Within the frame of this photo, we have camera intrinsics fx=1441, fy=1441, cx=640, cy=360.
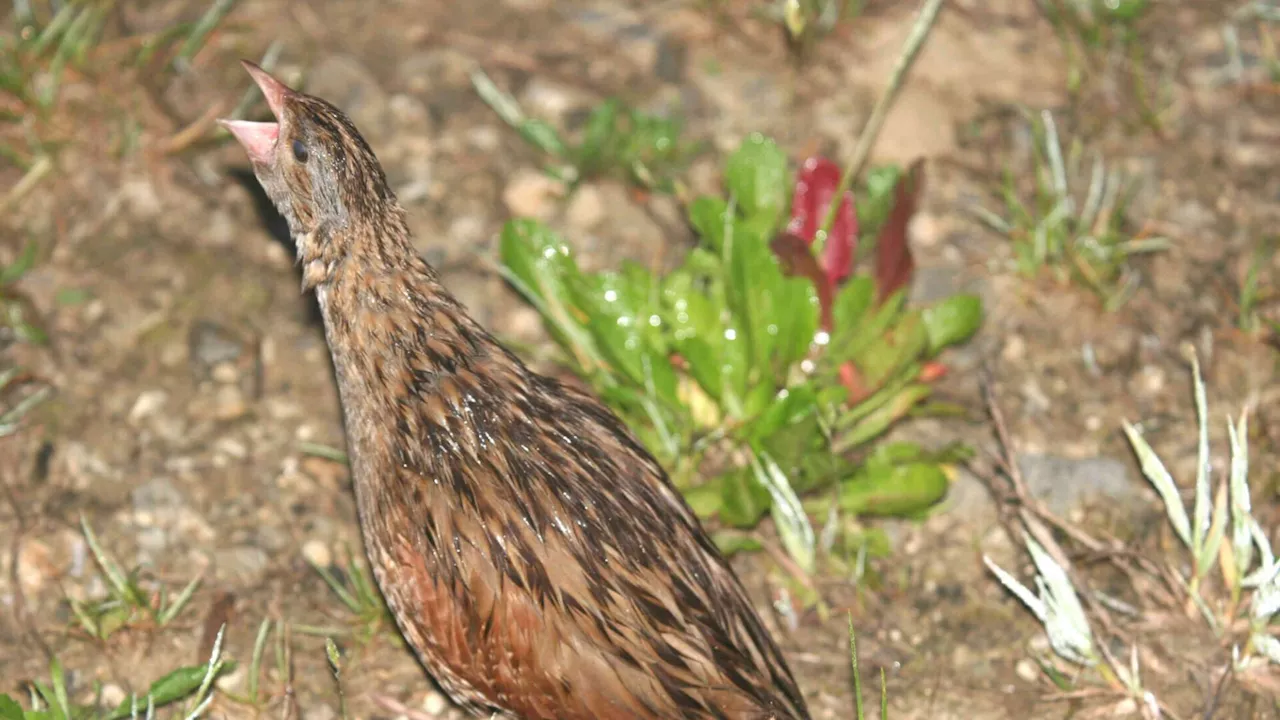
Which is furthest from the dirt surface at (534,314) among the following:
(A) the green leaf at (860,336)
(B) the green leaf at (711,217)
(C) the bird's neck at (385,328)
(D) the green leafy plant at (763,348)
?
(C) the bird's neck at (385,328)

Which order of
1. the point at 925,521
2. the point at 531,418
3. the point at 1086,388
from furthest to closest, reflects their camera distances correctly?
1. the point at 1086,388
2. the point at 925,521
3. the point at 531,418

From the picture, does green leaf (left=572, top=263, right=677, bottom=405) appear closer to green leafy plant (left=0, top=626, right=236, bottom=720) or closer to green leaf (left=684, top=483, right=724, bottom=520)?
green leaf (left=684, top=483, right=724, bottom=520)

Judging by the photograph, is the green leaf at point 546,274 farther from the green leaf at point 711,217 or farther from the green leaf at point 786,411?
the green leaf at point 786,411

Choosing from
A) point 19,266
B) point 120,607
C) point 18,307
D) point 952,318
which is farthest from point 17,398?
point 952,318

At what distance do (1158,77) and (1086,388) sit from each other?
183 centimetres

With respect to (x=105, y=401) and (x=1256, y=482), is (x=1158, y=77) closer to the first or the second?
(x=1256, y=482)

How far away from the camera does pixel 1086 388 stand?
5.43 m

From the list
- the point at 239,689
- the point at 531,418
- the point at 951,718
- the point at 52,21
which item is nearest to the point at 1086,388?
the point at 951,718

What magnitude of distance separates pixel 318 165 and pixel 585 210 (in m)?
1.98

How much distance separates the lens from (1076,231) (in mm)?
5719

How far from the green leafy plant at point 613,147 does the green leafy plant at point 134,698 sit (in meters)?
2.48

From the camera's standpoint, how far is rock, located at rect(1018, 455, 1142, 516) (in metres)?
5.09

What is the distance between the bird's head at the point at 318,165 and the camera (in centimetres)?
405

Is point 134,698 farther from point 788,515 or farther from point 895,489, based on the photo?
point 895,489
